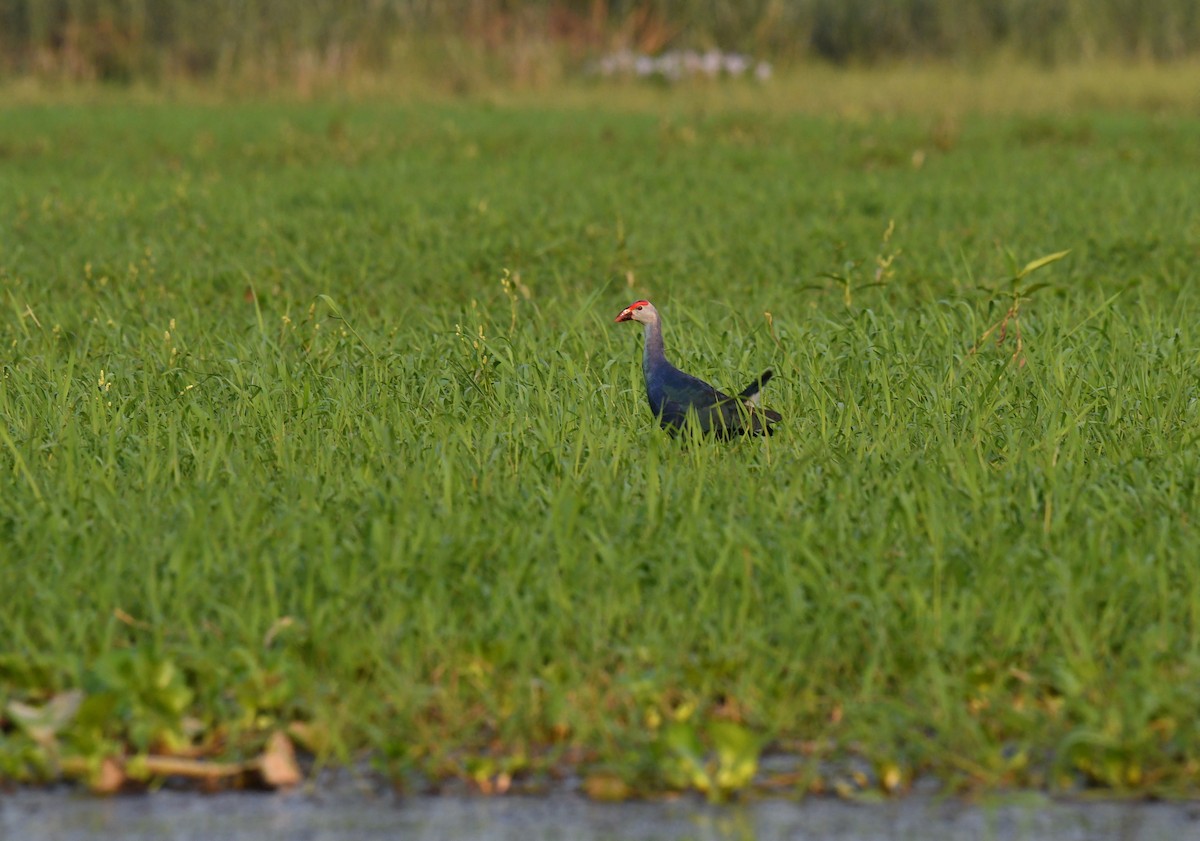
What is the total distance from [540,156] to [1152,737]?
12290mm

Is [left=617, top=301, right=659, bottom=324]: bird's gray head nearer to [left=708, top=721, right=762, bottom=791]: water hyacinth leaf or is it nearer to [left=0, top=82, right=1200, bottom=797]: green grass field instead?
[left=0, top=82, right=1200, bottom=797]: green grass field

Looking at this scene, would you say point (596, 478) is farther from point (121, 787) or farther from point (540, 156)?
point (540, 156)

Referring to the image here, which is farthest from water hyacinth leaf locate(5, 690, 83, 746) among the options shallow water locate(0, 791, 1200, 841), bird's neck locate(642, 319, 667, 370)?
bird's neck locate(642, 319, 667, 370)

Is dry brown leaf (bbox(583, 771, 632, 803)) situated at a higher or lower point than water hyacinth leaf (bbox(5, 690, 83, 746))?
lower

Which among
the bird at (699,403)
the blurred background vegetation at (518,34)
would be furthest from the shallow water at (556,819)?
the blurred background vegetation at (518,34)

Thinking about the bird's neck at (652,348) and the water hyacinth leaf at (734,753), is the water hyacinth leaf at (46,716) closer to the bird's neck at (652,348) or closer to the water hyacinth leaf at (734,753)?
the water hyacinth leaf at (734,753)

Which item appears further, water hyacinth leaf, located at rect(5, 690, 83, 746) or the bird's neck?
the bird's neck

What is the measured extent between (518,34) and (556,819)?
22524 millimetres

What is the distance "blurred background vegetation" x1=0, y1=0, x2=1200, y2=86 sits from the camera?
2355 centimetres

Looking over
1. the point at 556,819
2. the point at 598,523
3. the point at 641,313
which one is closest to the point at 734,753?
the point at 556,819

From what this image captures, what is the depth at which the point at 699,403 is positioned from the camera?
5469 millimetres

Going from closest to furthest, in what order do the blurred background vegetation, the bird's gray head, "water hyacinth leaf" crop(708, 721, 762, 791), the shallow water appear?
1. the shallow water
2. "water hyacinth leaf" crop(708, 721, 762, 791)
3. the bird's gray head
4. the blurred background vegetation

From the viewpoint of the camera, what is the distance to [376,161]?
49.1 ft

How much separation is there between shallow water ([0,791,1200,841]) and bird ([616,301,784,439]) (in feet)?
6.78
